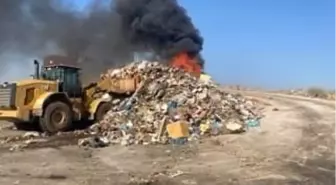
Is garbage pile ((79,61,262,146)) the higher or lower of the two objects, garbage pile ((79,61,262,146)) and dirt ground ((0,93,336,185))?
the higher

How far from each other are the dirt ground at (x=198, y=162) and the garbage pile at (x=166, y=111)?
0.97m

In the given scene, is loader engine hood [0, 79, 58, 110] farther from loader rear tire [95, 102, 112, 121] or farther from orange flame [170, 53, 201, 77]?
orange flame [170, 53, 201, 77]

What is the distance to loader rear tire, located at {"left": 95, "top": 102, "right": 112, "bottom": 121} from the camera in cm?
2155

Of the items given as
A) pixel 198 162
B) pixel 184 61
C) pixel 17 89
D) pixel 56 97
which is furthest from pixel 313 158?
pixel 184 61

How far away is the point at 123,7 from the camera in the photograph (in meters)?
34.2

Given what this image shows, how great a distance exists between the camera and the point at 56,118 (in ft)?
66.9

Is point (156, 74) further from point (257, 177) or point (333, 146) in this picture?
point (257, 177)

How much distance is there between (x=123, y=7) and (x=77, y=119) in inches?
565

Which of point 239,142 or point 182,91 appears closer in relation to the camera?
point 239,142

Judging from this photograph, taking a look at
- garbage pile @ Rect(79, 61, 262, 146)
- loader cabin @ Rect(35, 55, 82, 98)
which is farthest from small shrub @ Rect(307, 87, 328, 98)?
loader cabin @ Rect(35, 55, 82, 98)

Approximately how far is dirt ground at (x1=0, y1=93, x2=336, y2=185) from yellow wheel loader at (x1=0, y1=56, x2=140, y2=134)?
3.11 meters

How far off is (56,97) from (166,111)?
413 cm

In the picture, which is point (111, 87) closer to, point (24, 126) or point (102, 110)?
point (102, 110)

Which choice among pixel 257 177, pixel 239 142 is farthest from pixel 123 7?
pixel 257 177
